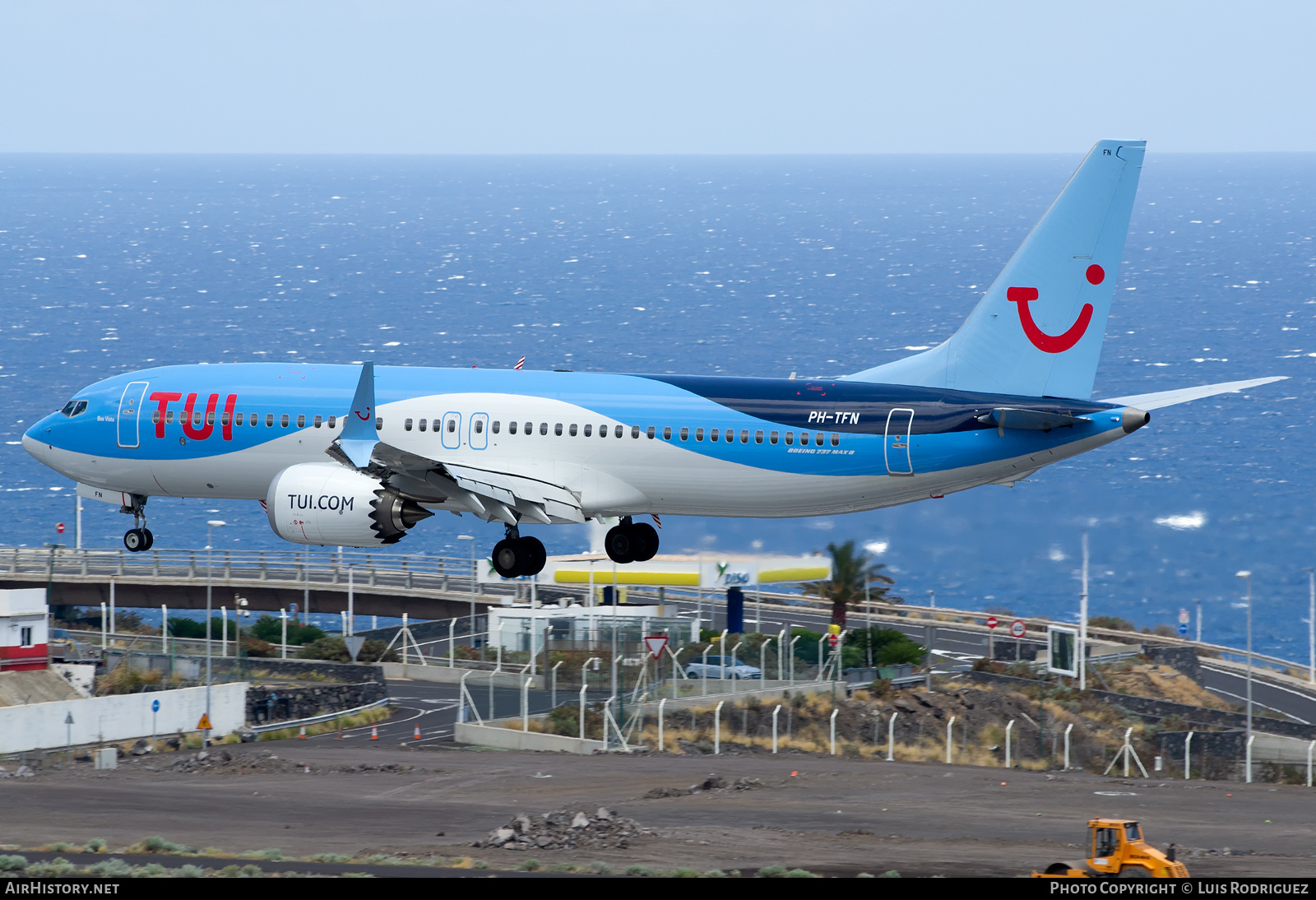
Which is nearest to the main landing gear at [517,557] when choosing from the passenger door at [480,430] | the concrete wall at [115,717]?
the passenger door at [480,430]

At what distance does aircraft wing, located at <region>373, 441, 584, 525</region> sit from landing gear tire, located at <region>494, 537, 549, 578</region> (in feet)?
2.79

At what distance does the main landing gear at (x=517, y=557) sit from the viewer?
2014 inches

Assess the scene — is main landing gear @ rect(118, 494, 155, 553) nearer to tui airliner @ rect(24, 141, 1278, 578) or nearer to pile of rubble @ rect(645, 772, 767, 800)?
tui airliner @ rect(24, 141, 1278, 578)

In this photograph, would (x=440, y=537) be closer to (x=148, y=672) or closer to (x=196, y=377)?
(x=148, y=672)

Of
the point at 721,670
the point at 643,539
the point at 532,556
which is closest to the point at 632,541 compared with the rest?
the point at 643,539

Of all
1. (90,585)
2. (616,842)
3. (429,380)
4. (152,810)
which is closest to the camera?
(616,842)

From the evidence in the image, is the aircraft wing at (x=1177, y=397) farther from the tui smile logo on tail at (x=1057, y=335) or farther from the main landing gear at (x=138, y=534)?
the main landing gear at (x=138, y=534)

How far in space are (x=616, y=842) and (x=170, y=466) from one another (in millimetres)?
22254

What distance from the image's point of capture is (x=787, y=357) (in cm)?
18962

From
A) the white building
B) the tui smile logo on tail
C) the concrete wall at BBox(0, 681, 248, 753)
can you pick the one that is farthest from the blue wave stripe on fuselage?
the white building

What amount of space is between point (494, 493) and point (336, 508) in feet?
14.3

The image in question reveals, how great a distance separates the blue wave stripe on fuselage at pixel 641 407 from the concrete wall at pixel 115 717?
879 centimetres

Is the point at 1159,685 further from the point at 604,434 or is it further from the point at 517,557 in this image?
the point at 604,434
